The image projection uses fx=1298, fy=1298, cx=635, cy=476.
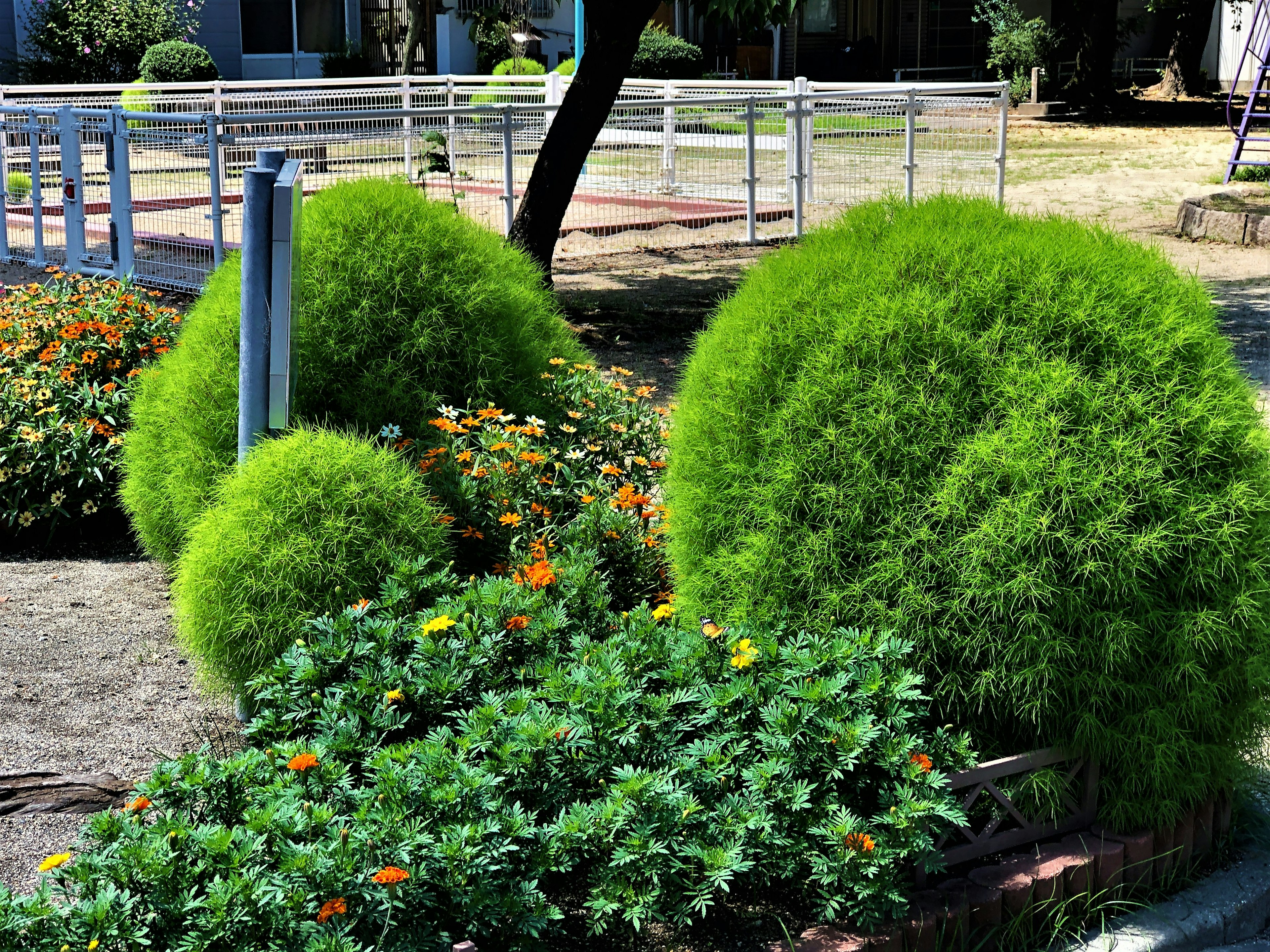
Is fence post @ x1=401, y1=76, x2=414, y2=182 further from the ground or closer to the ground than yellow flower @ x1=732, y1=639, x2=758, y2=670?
further from the ground

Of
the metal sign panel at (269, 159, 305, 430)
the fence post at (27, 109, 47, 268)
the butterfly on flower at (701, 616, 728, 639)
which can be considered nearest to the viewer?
the butterfly on flower at (701, 616, 728, 639)

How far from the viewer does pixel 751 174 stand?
1268 cm

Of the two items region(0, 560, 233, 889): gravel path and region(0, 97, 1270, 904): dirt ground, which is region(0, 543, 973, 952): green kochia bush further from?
region(0, 97, 1270, 904): dirt ground

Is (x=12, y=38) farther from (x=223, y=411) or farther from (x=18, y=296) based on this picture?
(x=223, y=411)

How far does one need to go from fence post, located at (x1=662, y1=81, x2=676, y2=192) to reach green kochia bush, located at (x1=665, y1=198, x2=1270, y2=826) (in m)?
9.08

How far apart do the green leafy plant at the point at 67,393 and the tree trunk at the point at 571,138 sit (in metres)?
3.18

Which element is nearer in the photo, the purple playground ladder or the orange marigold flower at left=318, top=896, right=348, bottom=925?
the orange marigold flower at left=318, top=896, right=348, bottom=925

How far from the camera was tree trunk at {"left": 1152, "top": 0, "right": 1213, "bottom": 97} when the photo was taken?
30219 millimetres

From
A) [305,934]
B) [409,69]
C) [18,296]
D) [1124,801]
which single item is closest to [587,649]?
[305,934]

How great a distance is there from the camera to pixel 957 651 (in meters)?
2.97

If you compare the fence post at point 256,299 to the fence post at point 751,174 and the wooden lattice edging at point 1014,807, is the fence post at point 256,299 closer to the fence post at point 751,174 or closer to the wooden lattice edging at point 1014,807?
the wooden lattice edging at point 1014,807

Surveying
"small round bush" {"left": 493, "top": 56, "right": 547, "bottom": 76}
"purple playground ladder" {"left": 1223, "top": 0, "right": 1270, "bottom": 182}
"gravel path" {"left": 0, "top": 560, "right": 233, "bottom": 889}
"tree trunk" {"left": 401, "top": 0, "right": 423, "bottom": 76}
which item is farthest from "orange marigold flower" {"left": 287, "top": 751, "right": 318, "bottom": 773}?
"tree trunk" {"left": 401, "top": 0, "right": 423, "bottom": 76}

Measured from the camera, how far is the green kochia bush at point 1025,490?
9.41ft

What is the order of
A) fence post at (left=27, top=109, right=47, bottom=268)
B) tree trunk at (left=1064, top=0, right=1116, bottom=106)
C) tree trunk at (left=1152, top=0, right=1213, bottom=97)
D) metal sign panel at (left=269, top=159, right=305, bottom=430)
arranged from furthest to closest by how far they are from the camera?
tree trunk at (left=1152, top=0, right=1213, bottom=97)
tree trunk at (left=1064, top=0, right=1116, bottom=106)
fence post at (left=27, top=109, right=47, bottom=268)
metal sign panel at (left=269, top=159, right=305, bottom=430)
